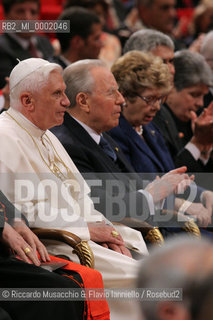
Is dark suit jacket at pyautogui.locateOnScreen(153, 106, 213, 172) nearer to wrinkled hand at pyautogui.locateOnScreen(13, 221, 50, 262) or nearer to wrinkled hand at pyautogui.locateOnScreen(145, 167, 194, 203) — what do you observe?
wrinkled hand at pyautogui.locateOnScreen(145, 167, 194, 203)

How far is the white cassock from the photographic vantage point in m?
2.93

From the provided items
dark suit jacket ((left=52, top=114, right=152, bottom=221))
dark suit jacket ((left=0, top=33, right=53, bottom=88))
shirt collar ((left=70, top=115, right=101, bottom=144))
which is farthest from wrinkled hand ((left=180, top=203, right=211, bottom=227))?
dark suit jacket ((left=0, top=33, right=53, bottom=88))

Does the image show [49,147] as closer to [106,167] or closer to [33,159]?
[33,159]

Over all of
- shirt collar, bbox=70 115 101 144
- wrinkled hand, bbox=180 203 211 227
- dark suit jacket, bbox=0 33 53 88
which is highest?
dark suit jacket, bbox=0 33 53 88

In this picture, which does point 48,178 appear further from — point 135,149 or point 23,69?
point 135,149

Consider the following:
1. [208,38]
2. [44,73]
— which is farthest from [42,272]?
[208,38]

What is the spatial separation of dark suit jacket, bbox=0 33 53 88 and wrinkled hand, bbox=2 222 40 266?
2.29 metres

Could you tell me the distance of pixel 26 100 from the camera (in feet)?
10.2

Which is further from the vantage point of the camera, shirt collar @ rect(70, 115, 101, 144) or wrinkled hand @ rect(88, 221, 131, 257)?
shirt collar @ rect(70, 115, 101, 144)

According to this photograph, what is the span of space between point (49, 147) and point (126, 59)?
118 cm

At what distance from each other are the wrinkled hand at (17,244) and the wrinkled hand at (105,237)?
0.52 metres

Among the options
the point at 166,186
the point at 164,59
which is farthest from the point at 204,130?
the point at 166,186

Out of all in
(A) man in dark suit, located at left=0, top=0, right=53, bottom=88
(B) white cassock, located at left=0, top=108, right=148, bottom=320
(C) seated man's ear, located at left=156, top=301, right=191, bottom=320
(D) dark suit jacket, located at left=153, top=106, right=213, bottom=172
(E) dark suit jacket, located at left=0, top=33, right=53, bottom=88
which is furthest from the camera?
(A) man in dark suit, located at left=0, top=0, right=53, bottom=88

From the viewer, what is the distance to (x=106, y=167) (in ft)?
11.7
